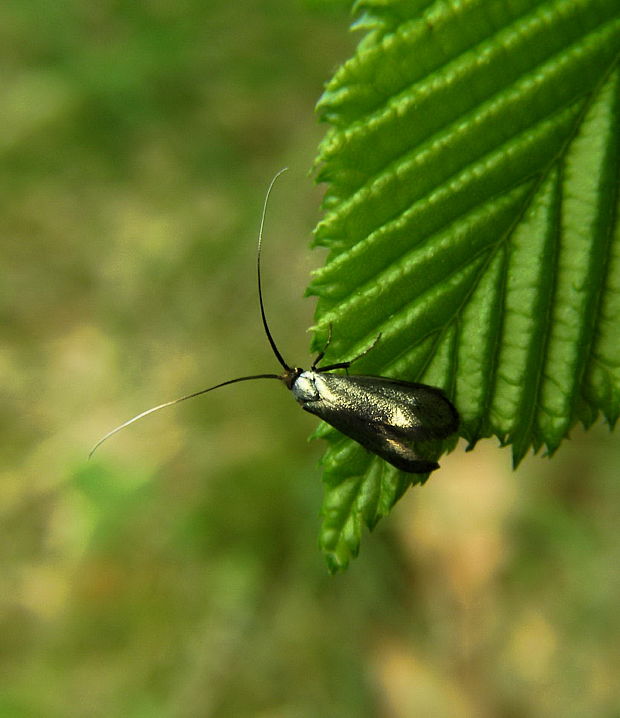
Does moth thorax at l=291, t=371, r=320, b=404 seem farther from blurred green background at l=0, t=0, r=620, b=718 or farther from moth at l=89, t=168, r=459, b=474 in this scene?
blurred green background at l=0, t=0, r=620, b=718

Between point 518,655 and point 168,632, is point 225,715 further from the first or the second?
point 518,655

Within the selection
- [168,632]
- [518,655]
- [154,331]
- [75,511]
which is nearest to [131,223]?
[154,331]

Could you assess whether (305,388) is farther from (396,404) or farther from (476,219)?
(476,219)

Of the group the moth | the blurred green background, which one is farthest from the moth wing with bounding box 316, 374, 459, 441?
the blurred green background

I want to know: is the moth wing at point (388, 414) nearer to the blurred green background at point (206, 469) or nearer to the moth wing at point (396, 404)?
the moth wing at point (396, 404)

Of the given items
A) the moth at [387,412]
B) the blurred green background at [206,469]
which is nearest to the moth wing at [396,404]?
the moth at [387,412]

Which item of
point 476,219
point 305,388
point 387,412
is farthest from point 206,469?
point 476,219
